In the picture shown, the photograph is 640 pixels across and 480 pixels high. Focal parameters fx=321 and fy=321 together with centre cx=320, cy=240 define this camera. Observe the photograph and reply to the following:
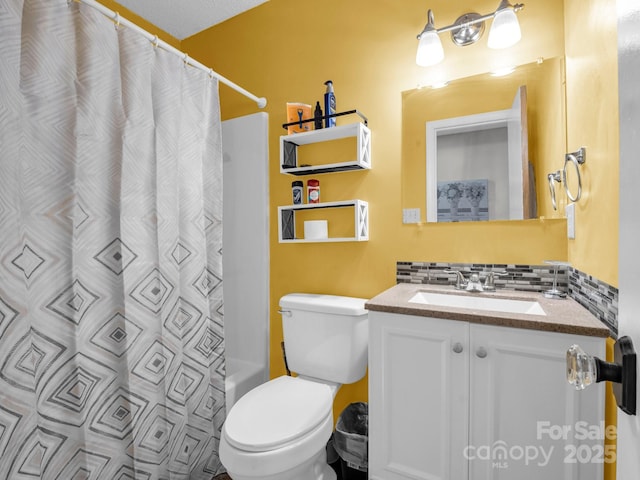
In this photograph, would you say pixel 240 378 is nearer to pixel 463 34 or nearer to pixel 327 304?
pixel 327 304

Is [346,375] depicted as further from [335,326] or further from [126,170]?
[126,170]

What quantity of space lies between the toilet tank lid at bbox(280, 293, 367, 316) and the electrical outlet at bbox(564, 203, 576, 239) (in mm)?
897

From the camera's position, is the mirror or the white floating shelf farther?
the white floating shelf

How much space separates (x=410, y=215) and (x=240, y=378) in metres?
1.39

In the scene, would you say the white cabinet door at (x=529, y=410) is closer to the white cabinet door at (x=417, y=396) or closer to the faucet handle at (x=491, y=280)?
the white cabinet door at (x=417, y=396)

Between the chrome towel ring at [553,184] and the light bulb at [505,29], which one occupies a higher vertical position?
the light bulb at [505,29]

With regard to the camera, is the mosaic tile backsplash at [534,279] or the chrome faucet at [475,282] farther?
the chrome faucet at [475,282]

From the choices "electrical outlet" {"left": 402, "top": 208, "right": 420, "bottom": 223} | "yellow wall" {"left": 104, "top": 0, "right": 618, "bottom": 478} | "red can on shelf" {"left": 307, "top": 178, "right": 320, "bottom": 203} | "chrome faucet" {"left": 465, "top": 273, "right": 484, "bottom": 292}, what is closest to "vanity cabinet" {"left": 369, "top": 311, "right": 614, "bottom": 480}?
"yellow wall" {"left": 104, "top": 0, "right": 618, "bottom": 478}

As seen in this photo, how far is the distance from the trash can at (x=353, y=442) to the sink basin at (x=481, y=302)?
703 millimetres

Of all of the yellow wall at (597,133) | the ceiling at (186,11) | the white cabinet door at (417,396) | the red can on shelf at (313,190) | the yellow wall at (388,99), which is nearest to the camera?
the yellow wall at (597,133)

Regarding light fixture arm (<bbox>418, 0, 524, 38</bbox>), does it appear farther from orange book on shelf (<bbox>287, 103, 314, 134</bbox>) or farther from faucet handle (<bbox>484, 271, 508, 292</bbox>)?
faucet handle (<bbox>484, 271, 508, 292</bbox>)

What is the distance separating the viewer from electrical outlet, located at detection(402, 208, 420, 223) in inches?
64.4

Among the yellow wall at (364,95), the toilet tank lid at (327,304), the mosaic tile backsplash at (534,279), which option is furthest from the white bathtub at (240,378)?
the mosaic tile backsplash at (534,279)

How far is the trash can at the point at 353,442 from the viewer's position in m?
1.47
